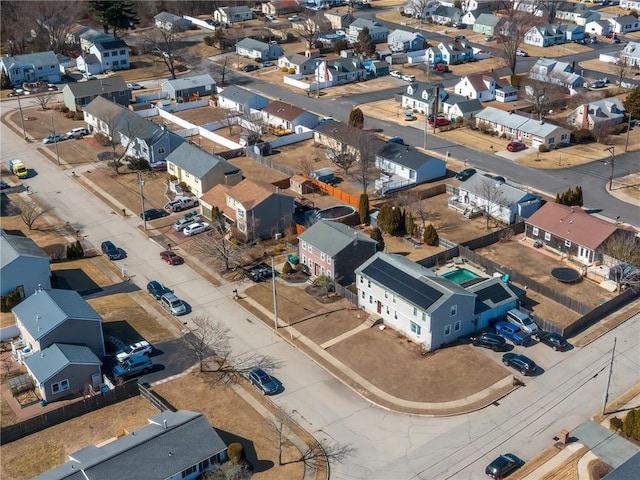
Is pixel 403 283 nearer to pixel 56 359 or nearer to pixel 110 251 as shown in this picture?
pixel 56 359

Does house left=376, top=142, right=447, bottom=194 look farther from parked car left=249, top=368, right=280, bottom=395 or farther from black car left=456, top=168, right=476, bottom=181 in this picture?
parked car left=249, top=368, right=280, bottom=395

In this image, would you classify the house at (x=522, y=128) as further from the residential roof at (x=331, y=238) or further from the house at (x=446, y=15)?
the house at (x=446, y=15)

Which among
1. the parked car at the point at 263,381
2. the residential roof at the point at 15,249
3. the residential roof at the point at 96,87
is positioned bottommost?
the parked car at the point at 263,381

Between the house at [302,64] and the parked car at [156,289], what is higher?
the house at [302,64]

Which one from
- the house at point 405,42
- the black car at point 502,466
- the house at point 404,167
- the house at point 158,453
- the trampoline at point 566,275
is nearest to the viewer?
the house at point 158,453

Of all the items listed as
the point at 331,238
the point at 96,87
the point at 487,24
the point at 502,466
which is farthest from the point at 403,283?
the point at 487,24

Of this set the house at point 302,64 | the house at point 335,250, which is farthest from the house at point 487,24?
the house at point 335,250

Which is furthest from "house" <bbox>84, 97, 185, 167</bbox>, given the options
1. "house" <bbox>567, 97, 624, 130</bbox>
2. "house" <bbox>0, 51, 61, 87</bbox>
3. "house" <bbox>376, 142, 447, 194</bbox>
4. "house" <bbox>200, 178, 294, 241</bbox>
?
"house" <bbox>567, 97, 624, 130</bbox>

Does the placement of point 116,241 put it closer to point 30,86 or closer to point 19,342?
point 19,342
